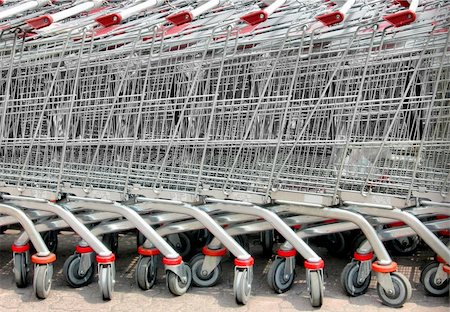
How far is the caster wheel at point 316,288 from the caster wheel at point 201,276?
2.39 ft

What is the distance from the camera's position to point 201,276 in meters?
4.62

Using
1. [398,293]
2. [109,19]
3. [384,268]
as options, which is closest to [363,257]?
[384,268]

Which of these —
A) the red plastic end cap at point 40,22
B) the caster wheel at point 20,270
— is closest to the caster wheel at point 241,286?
the caster wheel at point 20,270

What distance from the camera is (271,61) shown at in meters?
4.73

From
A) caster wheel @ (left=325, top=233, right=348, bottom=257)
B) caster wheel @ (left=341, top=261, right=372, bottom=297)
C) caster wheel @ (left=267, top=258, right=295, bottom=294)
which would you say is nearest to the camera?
caster wheel @ (left=341, top=261, right=372, bottom=297)

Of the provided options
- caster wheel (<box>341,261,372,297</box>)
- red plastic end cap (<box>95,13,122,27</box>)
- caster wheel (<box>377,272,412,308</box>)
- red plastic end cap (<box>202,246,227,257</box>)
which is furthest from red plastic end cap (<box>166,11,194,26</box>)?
caster wheel (<box>377,272,412,308</box>)

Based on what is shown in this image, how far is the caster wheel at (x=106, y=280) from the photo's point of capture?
4.36m

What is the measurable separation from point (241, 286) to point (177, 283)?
0.45 metres

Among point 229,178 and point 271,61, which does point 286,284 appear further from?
point 271,61

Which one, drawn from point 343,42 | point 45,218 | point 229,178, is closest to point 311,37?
point 343,42

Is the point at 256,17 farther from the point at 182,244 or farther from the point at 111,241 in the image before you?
the point at 111,241

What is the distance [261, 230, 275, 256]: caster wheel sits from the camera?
530 centimetres

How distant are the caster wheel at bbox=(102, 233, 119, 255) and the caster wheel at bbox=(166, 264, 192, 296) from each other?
0.91 metres

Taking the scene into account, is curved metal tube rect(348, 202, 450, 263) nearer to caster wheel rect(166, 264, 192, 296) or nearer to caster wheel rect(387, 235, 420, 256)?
caster wheel rect(387, 235, 420, 256)
